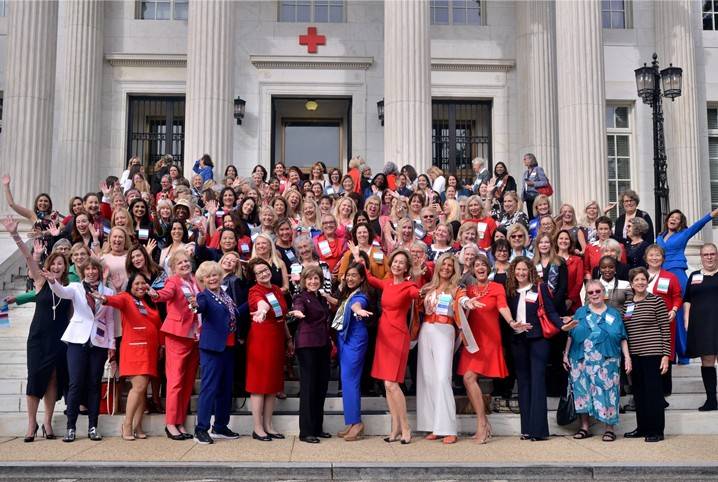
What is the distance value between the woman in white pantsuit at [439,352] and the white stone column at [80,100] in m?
12.8

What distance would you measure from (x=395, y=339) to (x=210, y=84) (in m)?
10.4

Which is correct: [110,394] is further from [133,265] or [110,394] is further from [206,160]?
[206,160]

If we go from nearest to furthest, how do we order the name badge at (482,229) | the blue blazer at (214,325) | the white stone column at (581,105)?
the blue blazer at (214,325)
the name badge at (482,229)
the white stone column at (581,105)

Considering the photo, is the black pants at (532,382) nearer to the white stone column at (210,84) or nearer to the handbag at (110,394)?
the handbag at (110,394)

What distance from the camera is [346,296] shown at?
8.92m

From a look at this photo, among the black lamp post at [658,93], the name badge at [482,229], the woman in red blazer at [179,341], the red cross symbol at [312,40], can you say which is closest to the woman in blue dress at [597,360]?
the name badge at [482,229]

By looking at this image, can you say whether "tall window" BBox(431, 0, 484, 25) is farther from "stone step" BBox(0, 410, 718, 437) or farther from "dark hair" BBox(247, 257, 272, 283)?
"stone step" BBox(0, 410, 718, 437)

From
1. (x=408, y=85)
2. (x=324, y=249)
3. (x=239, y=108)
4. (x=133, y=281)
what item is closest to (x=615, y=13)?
(x=408, y=85)

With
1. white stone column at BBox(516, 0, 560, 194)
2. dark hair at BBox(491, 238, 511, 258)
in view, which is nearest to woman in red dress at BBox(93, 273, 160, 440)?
Answer: dark hair at BBox(491, 238, 511, 258)

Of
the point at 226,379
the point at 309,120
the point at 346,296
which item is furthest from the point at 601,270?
the point at 309,120

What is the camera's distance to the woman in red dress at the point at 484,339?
8789mm

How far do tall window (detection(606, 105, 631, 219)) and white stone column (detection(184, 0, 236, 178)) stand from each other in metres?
10.8

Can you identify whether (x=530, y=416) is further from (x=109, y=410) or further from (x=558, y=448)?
(x=109, y=410)

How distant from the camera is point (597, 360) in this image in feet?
29.0
